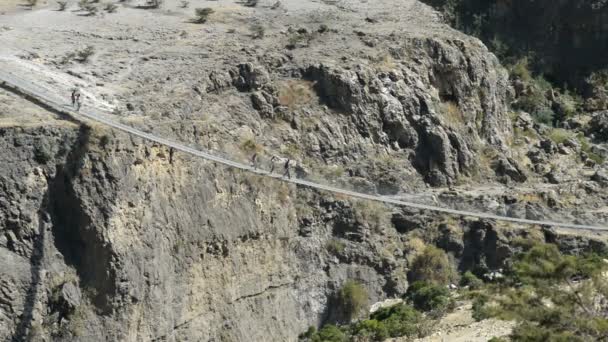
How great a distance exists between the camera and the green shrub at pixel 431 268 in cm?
4450

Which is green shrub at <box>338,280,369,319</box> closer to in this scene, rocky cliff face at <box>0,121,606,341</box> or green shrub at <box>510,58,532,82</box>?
rocky cliff face at <box>0,121,606,341</box>

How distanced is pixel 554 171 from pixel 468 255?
8.40 metres

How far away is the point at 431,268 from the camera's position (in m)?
44.6

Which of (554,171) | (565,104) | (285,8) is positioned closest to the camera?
(554,171)

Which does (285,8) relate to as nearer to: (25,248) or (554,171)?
(554,171)

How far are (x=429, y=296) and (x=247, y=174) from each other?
26.7ft

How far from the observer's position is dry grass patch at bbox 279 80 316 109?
45656 mm

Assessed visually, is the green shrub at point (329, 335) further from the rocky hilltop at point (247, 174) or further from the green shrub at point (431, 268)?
the green shrub at point (431, 268)

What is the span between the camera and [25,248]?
33.8 metres

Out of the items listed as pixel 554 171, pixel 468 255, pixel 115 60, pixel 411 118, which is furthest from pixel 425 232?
pixel 115 60

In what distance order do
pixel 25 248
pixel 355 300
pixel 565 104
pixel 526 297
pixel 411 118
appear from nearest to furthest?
pixel 526 297
pixel 25 248
pixel 355 300
pixel 411 118
pixel 565 104

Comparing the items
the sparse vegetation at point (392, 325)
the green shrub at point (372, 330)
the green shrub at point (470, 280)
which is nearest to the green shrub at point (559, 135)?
the green shrub at point (470, 280)

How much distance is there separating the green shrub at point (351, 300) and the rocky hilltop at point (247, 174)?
15.1 inches

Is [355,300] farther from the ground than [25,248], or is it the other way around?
[25,248]
